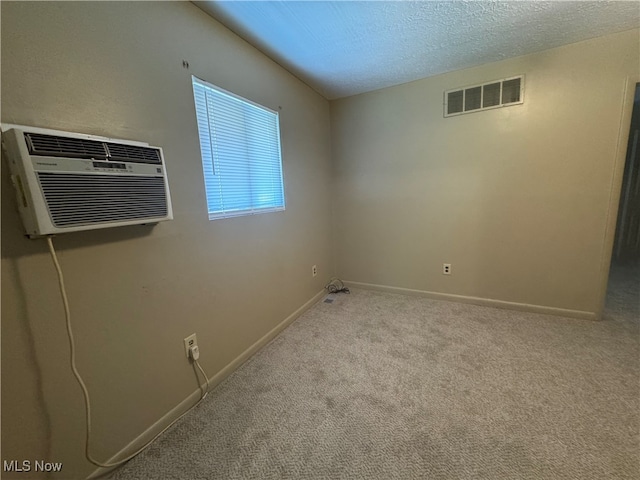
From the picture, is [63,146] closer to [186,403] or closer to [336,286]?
[186,403]

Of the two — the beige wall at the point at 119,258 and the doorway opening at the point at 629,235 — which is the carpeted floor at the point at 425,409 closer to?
the beige wall at the point at 119,258

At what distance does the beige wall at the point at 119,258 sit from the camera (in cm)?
88

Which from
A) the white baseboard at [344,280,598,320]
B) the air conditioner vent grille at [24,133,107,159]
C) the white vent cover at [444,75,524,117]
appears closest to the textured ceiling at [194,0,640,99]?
the white vent cover at [444,75,524,117]

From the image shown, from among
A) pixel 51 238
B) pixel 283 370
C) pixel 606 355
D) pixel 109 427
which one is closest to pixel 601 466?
pixel 606 355

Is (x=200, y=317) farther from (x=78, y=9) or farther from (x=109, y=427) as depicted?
(x=78, y=9)

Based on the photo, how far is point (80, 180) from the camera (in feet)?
3.05

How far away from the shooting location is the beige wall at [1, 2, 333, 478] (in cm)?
88

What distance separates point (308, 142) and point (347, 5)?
120 cm

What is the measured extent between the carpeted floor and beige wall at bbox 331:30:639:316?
0.57 metres

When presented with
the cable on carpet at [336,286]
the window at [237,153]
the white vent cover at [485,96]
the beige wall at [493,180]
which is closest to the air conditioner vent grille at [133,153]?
the window at [237,153]

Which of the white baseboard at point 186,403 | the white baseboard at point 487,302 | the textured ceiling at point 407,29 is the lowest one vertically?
the white baseboard at point 186,403

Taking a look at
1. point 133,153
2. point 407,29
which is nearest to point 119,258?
point 133,153

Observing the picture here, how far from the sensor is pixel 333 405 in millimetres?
1448

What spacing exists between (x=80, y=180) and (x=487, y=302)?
319 centimetres
